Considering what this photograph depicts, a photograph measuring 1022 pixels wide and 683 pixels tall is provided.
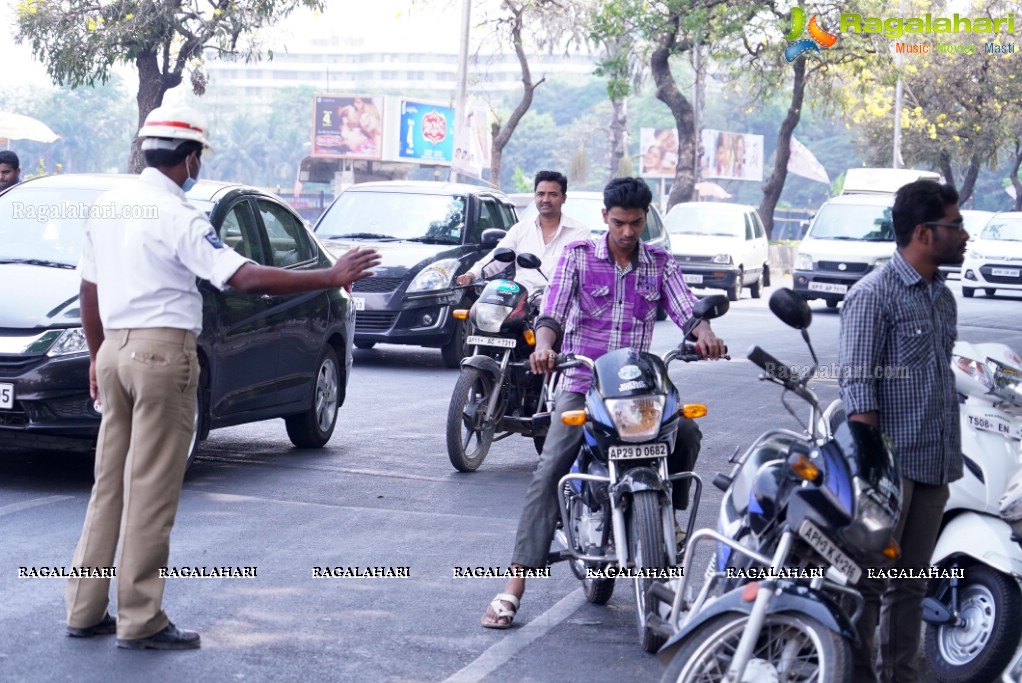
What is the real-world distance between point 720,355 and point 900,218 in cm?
102

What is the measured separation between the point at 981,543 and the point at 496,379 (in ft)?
14.2

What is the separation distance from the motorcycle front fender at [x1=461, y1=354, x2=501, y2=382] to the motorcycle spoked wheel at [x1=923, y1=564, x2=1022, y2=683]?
13.3ft

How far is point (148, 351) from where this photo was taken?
5.06m

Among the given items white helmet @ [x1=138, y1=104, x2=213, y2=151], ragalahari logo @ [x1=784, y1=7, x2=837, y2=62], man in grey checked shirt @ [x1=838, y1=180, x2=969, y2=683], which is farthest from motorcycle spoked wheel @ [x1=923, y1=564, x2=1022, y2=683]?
ragalahari logo @ [x1=784, y1=7, x2=837, y2=62]

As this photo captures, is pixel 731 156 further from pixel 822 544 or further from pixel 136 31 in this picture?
pixel 822 544

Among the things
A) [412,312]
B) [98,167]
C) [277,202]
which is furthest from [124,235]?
[98,167]

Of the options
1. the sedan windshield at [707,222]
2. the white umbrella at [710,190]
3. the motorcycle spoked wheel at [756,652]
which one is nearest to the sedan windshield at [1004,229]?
the sedan windshield at [707,222]

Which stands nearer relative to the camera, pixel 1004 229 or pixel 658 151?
pixel 1004 229

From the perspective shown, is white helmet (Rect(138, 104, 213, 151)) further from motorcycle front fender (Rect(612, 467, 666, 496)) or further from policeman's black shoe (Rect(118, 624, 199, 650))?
motorcycle front fender (Rect(612, 467, 666, 496))

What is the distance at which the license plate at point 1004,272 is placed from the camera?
29.2 metres

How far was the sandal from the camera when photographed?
18.4 ft

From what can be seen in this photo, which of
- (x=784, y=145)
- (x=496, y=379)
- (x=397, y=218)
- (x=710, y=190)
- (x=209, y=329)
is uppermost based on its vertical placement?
(x=784, y=145)

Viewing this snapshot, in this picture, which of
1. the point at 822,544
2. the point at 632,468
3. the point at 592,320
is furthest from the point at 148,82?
the point at 822,544

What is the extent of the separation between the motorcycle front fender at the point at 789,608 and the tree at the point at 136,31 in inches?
861
